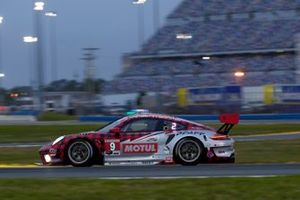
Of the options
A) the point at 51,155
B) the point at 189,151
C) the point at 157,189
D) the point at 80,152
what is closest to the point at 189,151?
the point at 189,151

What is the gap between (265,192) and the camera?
9.08m

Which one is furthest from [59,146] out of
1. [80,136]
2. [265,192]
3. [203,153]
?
[265,192]

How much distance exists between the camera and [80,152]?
14.9 m

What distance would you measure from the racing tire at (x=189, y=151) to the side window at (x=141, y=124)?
78 centimetres

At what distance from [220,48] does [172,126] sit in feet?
181

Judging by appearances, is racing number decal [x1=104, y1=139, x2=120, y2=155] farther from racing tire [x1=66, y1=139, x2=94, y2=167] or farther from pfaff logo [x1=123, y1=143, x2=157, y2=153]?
racing tire [x1=66, y1=139, x2=94, y2=167]

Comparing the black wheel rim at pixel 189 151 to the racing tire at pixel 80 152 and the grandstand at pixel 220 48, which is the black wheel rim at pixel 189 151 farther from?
the grandstand at pixel 220 48

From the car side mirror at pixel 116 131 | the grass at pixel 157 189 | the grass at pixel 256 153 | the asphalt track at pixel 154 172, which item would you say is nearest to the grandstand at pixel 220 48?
the grass at pixel 256 153

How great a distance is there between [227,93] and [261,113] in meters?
3.56

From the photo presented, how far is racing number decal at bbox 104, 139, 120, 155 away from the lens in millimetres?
15086

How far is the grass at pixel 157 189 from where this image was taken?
8.97 meters

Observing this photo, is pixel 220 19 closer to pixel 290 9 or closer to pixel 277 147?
pixel 290 9

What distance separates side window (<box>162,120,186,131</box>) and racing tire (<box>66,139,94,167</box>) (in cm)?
166

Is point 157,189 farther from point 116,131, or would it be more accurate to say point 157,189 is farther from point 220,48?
point 220,48
